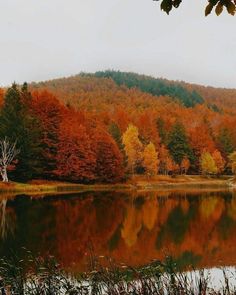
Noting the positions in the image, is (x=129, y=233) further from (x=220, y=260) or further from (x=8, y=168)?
(x=8, y=168)

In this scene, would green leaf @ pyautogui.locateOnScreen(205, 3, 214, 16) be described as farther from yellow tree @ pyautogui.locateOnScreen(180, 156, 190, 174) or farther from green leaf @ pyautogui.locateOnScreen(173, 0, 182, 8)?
yellow tree @ pyautogui.locateOnScreen(180, 156, 190, 174)

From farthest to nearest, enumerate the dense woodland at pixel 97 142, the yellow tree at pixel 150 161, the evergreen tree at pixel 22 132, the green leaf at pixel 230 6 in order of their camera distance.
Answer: the yellow tree at pixel 150 161
the dense woodland at pixel 97 142
the evergreen tree at pixel 22 132
the green leaf at pixel 230 6

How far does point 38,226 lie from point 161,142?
77.2m

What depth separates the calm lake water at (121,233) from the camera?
16781mm

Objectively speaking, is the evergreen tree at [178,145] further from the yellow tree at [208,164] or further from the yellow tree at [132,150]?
the yellow tree at [132,150]

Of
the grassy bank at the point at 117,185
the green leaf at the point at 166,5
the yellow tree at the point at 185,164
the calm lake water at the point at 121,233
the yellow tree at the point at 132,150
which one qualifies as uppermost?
the green leaf at the point at 166,5

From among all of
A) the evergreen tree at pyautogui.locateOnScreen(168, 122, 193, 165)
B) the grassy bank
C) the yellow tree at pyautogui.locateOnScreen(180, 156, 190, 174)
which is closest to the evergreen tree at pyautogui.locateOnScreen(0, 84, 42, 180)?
the grassy bank

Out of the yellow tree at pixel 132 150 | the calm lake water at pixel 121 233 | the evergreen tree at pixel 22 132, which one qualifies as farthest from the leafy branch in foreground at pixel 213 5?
the yellow tree at pixel 132 150

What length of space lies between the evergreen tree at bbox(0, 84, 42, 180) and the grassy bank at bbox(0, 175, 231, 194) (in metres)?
1.96

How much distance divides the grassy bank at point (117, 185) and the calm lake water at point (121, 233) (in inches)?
647

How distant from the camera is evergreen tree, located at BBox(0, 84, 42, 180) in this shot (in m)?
55.9

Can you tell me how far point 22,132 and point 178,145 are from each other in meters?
43.9

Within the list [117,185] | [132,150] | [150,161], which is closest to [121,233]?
[117,185]

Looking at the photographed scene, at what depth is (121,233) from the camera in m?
22.4
